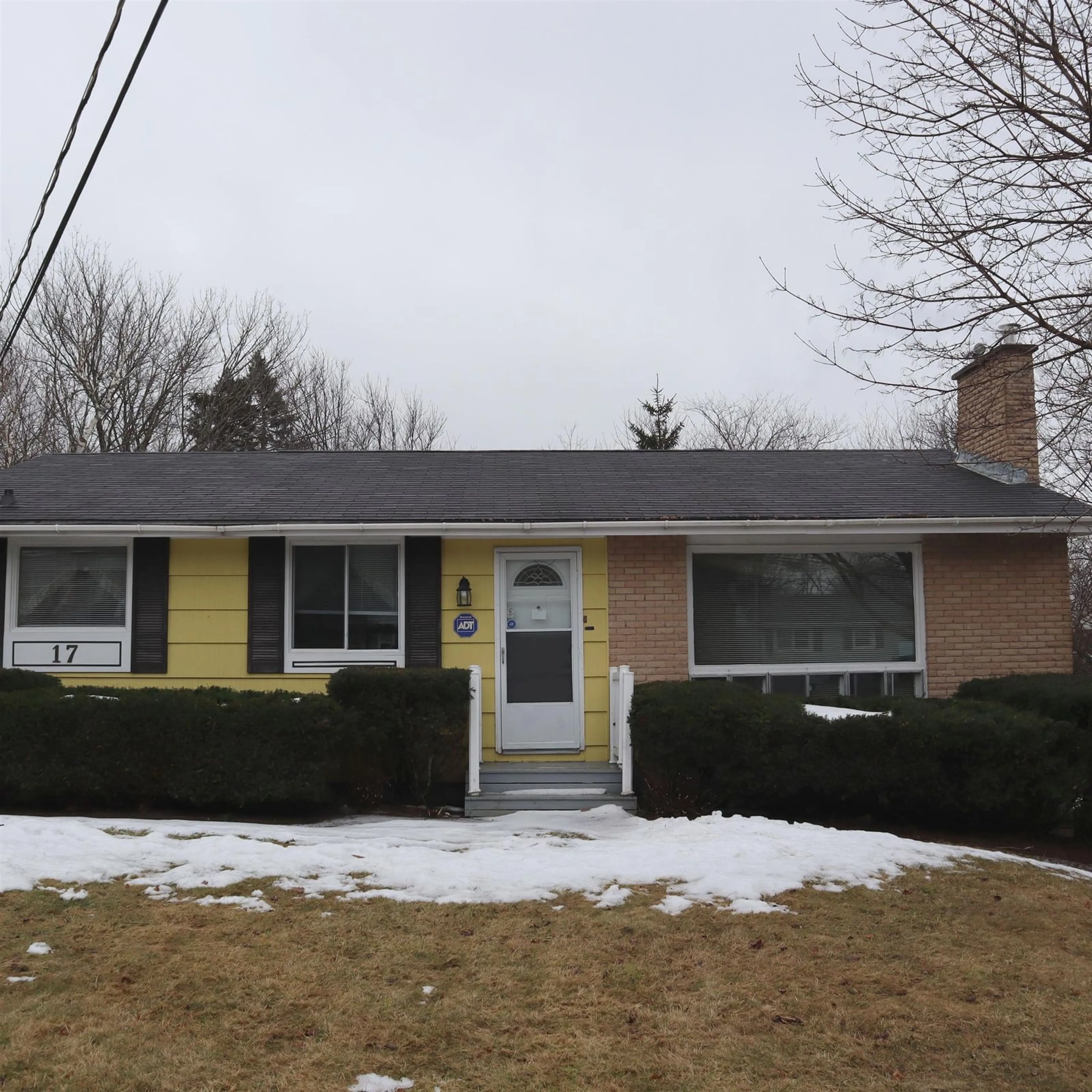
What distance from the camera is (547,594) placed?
10.1m

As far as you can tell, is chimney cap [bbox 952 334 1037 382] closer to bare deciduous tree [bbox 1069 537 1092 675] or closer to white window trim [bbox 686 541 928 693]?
white window trim [bbox 686 541 928 693]

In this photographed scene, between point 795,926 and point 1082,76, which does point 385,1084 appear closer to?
point 795,926

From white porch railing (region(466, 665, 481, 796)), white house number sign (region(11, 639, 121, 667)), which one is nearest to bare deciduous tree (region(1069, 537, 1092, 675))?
white porch railing (region(466, 665, 481, 796))

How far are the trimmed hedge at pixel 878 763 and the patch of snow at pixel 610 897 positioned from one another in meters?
2.45

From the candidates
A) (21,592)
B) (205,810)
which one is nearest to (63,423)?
(21,592)

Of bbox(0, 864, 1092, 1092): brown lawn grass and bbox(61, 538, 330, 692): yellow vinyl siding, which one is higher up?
bbox(61, 538, 330, 692): yellow vinyl siding

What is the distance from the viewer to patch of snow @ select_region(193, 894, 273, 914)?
17.9 ft

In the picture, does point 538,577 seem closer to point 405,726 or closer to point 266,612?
point 405,726

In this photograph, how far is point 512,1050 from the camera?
3865 mm

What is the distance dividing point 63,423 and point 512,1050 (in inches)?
966

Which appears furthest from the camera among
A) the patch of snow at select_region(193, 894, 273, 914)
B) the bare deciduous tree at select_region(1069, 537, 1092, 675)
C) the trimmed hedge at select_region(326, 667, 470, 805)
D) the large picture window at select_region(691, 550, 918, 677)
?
the bare deciduous tree at select_region(1069, 537, 1092, 675)

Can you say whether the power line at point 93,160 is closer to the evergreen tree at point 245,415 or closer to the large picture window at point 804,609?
the large picture window at point 804,609

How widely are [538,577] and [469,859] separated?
4.11 meters

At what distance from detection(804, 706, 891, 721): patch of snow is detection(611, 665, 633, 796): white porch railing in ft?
5.20
